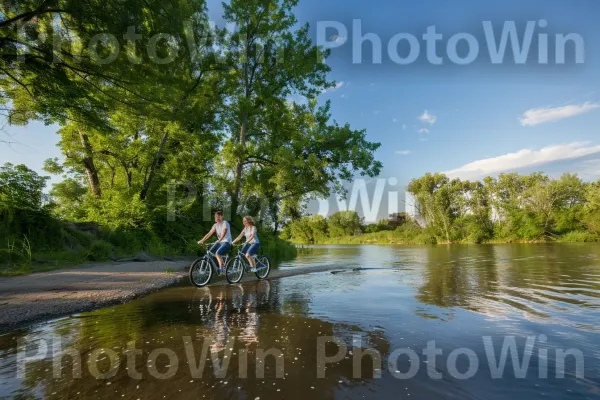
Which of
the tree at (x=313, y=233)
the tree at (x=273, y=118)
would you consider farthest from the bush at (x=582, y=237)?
the tree at (x=313, y=233)

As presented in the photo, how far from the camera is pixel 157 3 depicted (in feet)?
27.1

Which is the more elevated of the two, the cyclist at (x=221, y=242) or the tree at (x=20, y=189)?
the tree at (x=20, y=189)

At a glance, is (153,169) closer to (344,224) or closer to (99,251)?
(99,251)

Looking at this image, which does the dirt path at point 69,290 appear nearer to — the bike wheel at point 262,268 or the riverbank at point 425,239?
the bike wheel at point 262,268

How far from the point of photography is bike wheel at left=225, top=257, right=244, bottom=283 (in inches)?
434

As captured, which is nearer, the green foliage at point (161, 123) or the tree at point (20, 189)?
the green foliage at point (161, 123)

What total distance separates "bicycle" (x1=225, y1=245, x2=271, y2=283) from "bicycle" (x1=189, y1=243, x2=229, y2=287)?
0.39 meters

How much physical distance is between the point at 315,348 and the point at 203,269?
22.6ft

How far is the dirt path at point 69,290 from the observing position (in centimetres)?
629

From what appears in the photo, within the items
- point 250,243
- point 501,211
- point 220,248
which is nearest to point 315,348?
point 220,248

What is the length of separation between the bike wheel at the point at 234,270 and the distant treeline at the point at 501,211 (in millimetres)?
38051

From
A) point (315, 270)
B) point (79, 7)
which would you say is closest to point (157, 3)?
point (79, 7)

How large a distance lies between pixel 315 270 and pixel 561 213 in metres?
68.1

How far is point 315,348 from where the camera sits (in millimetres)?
4441
